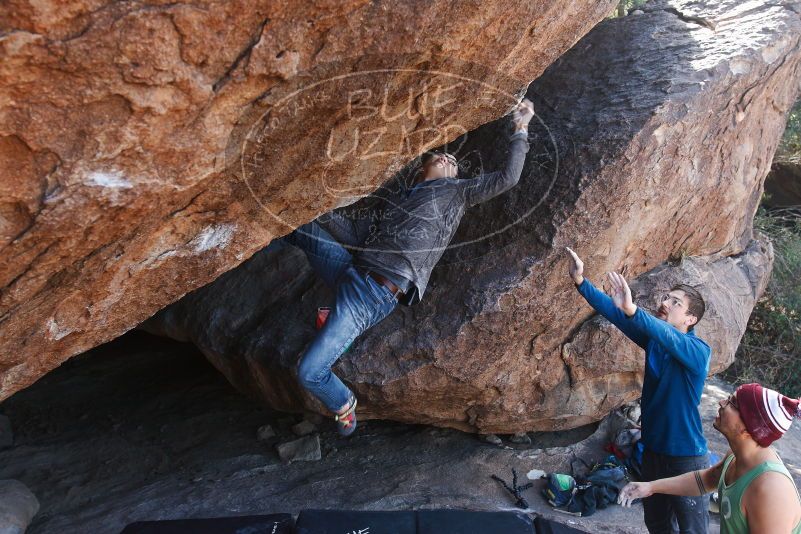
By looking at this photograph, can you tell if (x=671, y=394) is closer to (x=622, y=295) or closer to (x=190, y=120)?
(x=622, y=295)

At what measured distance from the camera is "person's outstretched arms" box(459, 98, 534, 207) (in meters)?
3.21

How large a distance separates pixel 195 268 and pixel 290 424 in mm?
2182

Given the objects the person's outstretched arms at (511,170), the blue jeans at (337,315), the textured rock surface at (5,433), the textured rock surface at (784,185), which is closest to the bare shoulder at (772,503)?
the person's outstretched arms at (511,170)

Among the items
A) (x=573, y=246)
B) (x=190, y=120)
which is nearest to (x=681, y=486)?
(x=573, y=246)

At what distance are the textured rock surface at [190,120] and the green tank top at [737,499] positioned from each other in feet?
6.40

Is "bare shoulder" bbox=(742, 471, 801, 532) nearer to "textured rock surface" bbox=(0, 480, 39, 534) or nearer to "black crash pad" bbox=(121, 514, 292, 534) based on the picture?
"black crash pad" bbox=(121, 514, 292, 534)

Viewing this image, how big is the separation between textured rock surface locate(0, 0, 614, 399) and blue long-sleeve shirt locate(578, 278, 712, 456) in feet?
4.01

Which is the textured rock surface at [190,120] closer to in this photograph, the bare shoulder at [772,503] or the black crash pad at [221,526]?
the black crash pad at [221,526]

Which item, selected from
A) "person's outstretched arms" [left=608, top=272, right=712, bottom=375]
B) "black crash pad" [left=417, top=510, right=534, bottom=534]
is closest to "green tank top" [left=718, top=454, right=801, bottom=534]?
"person's outstretched arms" [left=608, top=272, right=712, bottom=375]

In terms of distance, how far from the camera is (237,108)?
7.64 ft

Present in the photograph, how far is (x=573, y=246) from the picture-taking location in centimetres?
372

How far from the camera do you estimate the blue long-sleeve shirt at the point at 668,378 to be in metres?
2.82

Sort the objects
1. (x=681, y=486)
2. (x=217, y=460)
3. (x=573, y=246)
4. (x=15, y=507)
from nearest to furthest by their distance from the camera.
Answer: (x=681, y=486), (x=15, y=507), (x=573, y=246), (x=217, y=460)

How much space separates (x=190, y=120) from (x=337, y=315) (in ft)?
4.48
